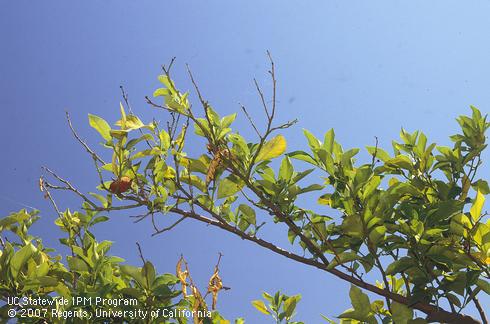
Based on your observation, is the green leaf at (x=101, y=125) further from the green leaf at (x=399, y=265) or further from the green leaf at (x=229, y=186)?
the green leaf at (x=399, y=265)

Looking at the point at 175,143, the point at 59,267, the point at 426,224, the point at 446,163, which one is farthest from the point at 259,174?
the point at 59,267

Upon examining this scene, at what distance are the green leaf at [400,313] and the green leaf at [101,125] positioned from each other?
0.79 meters

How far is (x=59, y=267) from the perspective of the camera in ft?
5.11

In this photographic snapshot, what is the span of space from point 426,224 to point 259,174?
409mm

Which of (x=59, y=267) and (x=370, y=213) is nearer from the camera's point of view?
(x=370, y=213)

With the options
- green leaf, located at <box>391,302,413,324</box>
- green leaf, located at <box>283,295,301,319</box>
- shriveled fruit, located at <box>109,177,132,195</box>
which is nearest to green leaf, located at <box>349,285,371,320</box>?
green leaf, located at <box>391,302,413,324</box>

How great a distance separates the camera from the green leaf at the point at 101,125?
1.26 m

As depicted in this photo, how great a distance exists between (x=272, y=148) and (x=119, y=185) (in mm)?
379

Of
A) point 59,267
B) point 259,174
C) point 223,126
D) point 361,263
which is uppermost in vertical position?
point 223,126

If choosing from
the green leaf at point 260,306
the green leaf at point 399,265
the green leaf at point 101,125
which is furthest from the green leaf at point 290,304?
the green leaf at point 101,125

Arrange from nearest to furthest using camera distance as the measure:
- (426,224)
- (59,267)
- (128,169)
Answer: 1. (426,224)
2. (128,169)
3. (59,267)

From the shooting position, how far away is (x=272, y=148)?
1286 mm

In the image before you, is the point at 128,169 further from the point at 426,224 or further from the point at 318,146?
the point at 426,224

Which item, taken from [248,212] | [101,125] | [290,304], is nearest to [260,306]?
[290,304]
